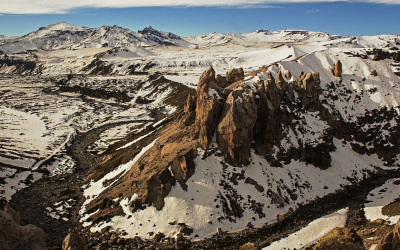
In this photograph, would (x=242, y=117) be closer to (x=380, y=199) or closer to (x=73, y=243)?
(x=380, y=199)

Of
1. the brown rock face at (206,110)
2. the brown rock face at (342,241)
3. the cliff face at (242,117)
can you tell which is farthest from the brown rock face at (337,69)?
the brown rock face at (342,241)

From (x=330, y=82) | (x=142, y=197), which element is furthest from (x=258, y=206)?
(x=330, y=82)

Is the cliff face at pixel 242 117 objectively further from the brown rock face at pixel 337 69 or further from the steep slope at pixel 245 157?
the brown rock face at pixel 337 69

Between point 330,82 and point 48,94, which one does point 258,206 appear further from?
point 48,94

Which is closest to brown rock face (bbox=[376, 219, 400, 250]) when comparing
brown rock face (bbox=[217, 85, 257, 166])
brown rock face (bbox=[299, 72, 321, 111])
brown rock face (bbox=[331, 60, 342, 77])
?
brown rock face (bbox=[217, 85, 257, 166])

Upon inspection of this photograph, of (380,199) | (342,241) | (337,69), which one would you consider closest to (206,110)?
(342,241)
